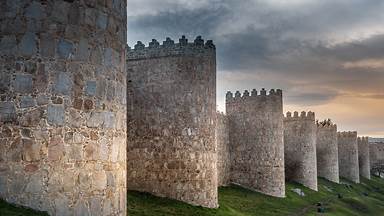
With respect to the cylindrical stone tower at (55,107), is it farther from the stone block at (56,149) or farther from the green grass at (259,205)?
the green grass at (259,205)

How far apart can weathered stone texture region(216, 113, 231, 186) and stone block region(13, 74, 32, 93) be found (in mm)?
22781

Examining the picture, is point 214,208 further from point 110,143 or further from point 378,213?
point 378,213

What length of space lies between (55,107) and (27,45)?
1063mm

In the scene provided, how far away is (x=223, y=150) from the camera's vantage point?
31.7 meters

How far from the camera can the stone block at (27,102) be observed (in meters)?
8.02

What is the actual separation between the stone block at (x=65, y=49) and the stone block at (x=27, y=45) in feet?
1.24

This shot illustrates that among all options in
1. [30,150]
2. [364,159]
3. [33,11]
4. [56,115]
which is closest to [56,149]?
[30,150]

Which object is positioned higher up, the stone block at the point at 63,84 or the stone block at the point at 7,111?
the stone block at the point at 63,84

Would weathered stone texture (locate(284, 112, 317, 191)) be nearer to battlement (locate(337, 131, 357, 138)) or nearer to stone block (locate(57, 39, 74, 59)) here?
battlement (locate(337, 131, 357, 138))

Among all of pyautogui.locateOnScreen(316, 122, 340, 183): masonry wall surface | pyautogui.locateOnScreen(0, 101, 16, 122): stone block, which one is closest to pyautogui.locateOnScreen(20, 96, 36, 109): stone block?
pyautogui.locateOnScreen(0, 101, 16, 122): stone block

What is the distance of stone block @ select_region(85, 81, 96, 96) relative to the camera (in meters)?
8.62

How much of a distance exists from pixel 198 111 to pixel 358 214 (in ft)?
60.6

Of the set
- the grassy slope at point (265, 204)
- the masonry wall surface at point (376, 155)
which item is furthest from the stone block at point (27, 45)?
the masonry wall surface at point (376, 155)

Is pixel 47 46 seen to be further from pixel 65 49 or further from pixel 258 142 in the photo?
pixel 258 142
